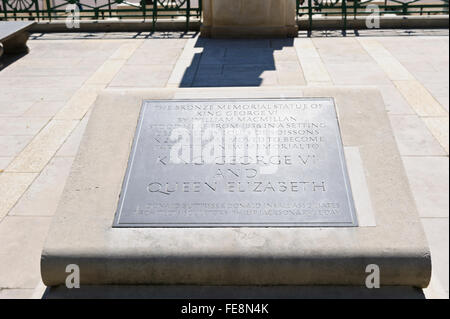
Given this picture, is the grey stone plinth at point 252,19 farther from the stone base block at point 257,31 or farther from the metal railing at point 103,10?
the metal railing at point 103,10

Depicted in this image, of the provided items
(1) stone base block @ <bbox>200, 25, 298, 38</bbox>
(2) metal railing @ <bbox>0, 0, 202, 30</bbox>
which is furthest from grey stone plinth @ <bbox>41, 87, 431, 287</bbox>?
(2) metal railing @ <bbox>0, 0, 202, 30</bbox>

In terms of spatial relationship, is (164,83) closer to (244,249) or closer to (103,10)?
(244,249)

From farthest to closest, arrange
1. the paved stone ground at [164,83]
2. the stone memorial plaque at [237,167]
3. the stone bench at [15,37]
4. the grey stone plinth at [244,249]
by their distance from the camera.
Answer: the stone bench at [15,37]
the paved stone ground at [164,83]
the stone memorial plaque at [237,167]
the grey stone plinth at [244,249]

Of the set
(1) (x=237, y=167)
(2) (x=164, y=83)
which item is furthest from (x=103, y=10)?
(1) (x=237, y=167)

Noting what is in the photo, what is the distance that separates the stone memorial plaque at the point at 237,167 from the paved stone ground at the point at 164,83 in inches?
41.4

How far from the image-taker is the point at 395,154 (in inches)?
173

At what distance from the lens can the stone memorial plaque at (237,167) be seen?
3.98 m

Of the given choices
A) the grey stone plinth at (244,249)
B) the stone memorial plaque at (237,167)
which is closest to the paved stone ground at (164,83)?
the grey stone plinth at (244,249)

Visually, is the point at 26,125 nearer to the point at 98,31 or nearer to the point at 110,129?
the point at 110,129

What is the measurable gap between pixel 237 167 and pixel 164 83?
5.68m

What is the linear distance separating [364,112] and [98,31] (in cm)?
1189

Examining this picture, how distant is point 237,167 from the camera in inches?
169

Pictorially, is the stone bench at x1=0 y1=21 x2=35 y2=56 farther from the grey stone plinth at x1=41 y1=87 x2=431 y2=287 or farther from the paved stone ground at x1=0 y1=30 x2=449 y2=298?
the grey stone plinth at x1=41 y1=87 x2=431 y2=287

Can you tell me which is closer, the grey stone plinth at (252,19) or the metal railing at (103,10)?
the grey stone plinth at (252,19)
